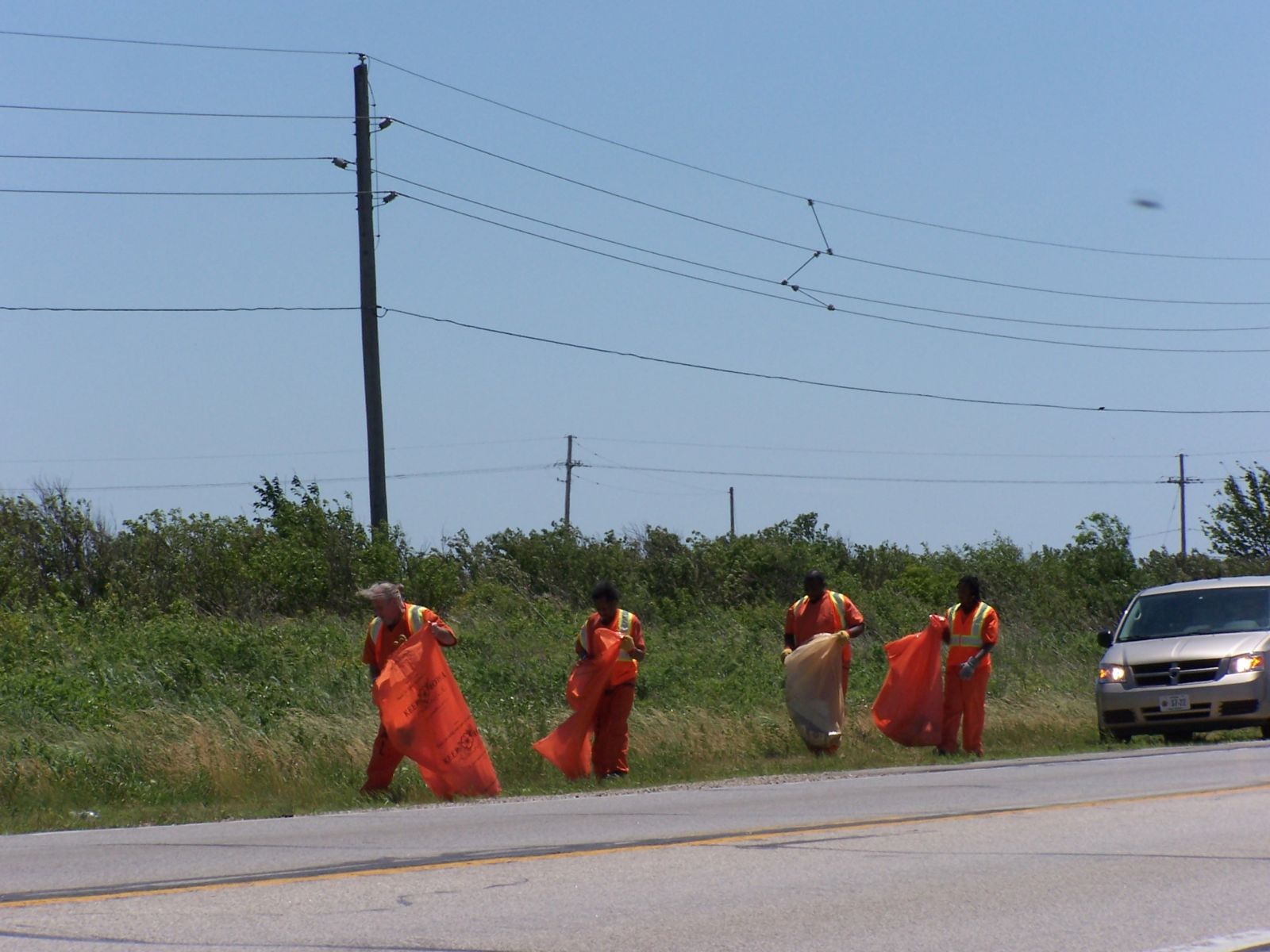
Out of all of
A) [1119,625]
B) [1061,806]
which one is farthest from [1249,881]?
[1119,625]

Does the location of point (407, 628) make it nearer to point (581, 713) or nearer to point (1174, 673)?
point (581, 713)

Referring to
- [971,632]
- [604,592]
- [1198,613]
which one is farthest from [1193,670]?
[604,592]

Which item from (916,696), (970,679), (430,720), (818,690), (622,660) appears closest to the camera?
(430,720)

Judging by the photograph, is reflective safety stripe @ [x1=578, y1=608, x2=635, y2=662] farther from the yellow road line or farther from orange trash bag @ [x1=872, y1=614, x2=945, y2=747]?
the yellow road line

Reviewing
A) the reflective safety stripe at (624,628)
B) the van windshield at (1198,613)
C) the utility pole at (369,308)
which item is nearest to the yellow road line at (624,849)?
the reflective safety stripe at (624,628)

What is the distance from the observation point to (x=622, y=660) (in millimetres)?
13680

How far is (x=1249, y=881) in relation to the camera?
23.7 feet

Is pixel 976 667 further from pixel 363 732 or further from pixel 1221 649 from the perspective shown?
pixel 363 732

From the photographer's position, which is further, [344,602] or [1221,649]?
[344,602]

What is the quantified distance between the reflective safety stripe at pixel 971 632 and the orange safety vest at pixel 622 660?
3623 millimetres

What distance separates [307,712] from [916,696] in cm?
602

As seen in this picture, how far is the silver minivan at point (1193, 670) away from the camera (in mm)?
16438

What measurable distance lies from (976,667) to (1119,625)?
11.9ft

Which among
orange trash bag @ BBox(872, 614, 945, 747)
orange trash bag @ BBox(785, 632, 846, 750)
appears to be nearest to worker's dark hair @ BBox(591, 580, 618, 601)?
orange trash bag @ BBox(785, 632, 846, 750)
